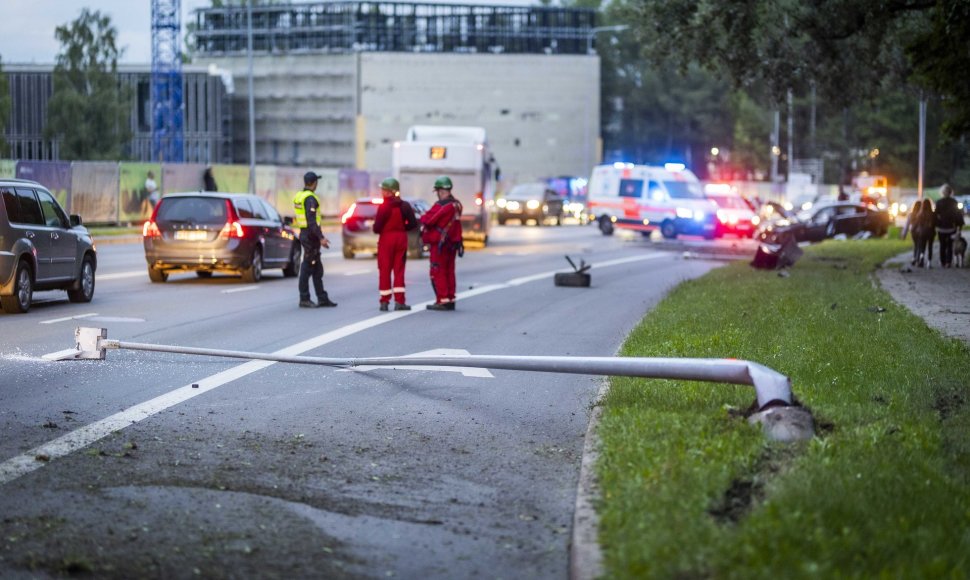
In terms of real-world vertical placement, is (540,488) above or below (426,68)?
below

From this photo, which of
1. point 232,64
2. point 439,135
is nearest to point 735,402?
point 439,135

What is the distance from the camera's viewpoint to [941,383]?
35.1 ft

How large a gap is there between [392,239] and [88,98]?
62.3 m

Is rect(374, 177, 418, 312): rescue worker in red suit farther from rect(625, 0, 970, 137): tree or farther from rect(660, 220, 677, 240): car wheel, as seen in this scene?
rect(660, 220, 677, 240): car wheel

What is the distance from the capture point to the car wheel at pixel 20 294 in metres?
17.9

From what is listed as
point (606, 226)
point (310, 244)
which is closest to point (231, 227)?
point (310, 244)

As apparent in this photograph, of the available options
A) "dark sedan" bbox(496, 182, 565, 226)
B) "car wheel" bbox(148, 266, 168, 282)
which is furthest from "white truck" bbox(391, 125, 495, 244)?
"dark sedan" bbox(496, 182, 565, 226)

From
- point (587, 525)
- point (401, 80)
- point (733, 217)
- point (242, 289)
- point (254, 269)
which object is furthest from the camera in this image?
point (401, 80)

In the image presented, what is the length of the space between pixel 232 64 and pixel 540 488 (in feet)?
334

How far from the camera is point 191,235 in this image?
24.3 metres

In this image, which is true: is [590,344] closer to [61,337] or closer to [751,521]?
[61,337]

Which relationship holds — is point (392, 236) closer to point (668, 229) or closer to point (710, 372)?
point (710, 372)

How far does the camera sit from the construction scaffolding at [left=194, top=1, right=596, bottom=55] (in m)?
106

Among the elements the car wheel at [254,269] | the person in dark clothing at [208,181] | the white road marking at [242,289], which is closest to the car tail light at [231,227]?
the car wheel at [254,269]
